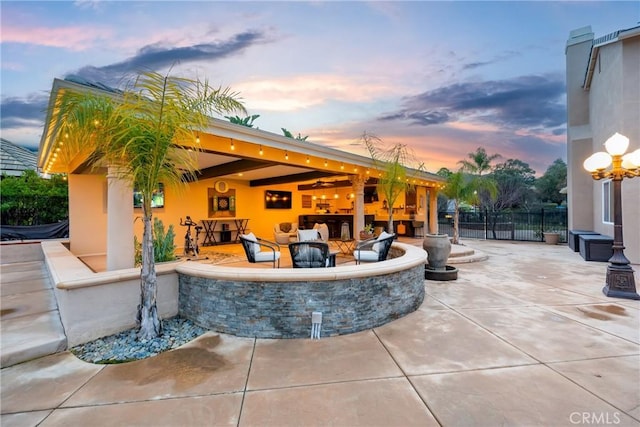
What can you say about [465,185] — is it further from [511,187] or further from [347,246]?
[511,187]

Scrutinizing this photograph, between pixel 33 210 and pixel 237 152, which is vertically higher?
pixel 237 152

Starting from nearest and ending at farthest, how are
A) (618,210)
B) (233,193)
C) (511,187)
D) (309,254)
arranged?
(309,254) → (618,210) → (233,193) → (511,187)

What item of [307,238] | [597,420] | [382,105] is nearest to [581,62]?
[382,105]

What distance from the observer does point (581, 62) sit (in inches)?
447

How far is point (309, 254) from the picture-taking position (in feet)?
14.6

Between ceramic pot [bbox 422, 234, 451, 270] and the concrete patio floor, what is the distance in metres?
2.07

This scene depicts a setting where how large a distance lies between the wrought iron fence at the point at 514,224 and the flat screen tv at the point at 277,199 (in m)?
9.52

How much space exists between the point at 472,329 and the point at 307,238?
12.6ft

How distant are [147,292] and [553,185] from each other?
96.8 ft

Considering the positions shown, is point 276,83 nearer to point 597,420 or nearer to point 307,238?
point 307,238

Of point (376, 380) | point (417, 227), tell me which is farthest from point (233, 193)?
point (376, 380)

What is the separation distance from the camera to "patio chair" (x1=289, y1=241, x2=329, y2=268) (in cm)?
439

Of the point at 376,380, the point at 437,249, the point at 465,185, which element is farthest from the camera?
the point at 465,185

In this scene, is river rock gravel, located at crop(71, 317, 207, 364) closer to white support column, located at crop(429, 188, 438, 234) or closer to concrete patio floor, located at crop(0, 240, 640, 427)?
concrete patio floor, located at crop(0, 240, 640, 427)
